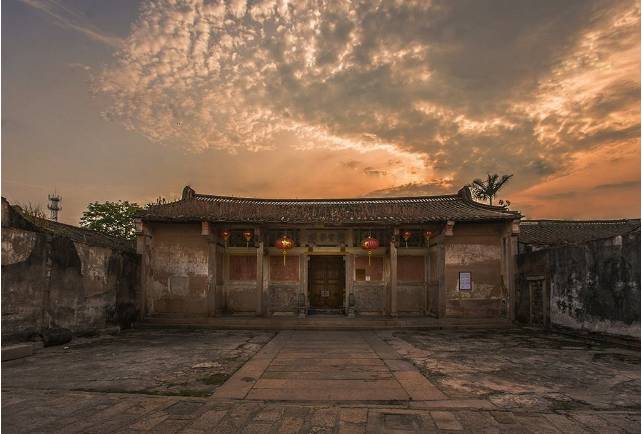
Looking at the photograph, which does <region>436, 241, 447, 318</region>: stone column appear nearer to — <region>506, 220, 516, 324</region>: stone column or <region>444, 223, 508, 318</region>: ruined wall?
<region>444, 223, 508, 318</region>: ruined wall

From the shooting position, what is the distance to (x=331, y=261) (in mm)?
17141

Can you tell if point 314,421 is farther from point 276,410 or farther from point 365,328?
point 365,328

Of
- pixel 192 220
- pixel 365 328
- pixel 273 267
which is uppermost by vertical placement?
pixel 192 220

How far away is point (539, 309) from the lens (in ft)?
43.4

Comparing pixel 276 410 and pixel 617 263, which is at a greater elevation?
pixel 617 263

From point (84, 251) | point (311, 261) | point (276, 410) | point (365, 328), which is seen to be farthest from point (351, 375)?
point (311, 261)

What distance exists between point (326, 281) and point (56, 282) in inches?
384

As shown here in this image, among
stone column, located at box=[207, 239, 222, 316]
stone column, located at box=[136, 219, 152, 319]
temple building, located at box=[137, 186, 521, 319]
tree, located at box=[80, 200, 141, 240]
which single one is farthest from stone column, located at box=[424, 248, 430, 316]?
tree, located at box=[80, 200, 141, 240]

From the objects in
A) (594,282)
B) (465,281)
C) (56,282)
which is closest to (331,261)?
(465,281)

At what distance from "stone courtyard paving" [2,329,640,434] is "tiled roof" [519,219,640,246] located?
8.82 meters

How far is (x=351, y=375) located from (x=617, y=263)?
766 cm

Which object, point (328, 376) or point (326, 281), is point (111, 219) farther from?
point (328, 376)

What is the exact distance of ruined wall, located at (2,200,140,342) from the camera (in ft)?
28.3

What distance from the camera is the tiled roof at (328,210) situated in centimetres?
1433
